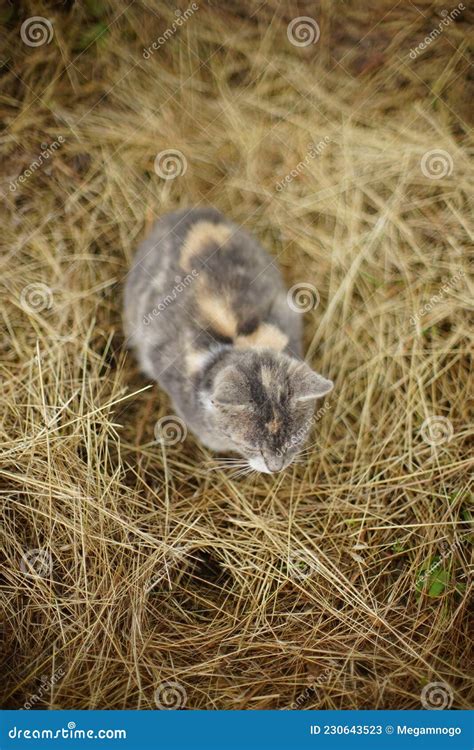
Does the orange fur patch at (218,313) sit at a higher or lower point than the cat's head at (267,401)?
higher

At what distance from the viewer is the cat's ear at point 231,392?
1.79 m

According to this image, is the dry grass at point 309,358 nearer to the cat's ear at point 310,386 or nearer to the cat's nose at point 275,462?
the cat's nose at point 275,462

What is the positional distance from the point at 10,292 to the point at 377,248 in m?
1.44

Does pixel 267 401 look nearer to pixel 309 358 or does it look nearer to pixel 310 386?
pixel 310 386

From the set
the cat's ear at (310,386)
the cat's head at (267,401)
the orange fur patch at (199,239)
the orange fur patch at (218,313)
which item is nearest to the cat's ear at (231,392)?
the cat's head at (267,401)

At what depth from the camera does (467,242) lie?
2.38 meters

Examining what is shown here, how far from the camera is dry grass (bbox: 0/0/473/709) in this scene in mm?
2029

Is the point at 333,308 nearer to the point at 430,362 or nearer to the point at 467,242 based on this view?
the point at 430,362

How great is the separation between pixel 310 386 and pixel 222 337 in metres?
0.40

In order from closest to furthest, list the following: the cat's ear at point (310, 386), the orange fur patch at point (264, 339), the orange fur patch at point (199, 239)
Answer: the cat's ear at point (310, 386) → the orange fur patch at point (264, 339) → the orange fur patch at point (199, 239)

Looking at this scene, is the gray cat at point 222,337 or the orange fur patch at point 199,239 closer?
the gray cat at point 222,337

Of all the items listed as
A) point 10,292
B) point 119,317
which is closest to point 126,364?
point 119,317

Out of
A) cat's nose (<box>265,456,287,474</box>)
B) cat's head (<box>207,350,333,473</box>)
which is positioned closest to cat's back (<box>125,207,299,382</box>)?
cat's head (<box>207,350,333,473</box>)

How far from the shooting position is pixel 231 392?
5.89ft
